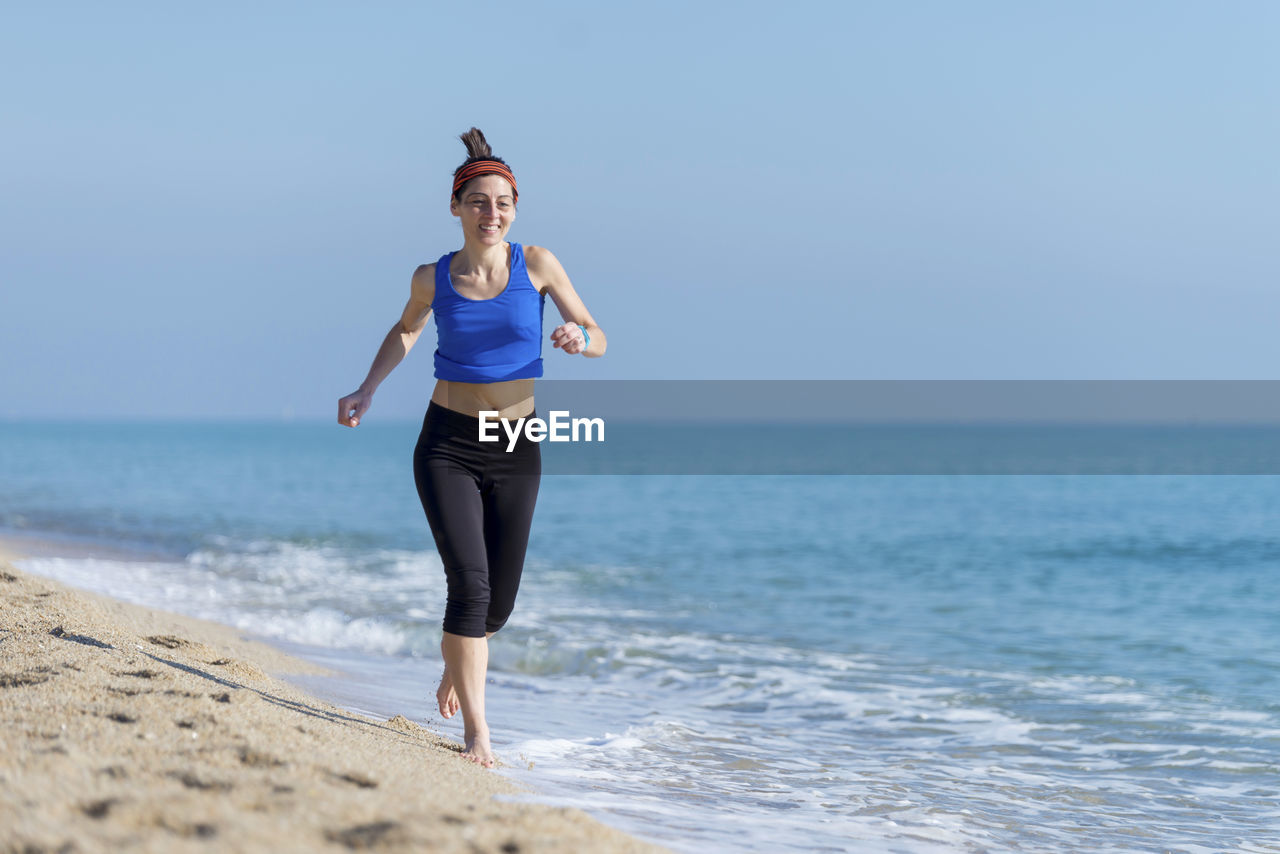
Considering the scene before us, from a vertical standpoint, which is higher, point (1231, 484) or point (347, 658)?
point (1231, 484)

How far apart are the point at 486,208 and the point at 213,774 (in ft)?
6.39

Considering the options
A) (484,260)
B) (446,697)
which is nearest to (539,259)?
(484,260)

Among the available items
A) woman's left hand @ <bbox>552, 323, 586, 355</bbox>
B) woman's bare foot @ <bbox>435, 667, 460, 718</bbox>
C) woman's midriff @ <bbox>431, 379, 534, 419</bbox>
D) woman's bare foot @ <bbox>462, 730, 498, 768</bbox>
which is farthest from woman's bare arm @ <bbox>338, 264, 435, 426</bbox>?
woman's bare foot @ <bbox>462, 730, 498, 768</bbox>

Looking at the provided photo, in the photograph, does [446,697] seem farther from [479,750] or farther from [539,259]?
[539,259]

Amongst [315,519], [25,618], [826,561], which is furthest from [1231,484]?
[25,618]

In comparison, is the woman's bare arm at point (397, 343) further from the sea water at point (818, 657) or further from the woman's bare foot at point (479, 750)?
the sea water at point (818, 657)

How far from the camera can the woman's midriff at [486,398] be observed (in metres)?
3.71

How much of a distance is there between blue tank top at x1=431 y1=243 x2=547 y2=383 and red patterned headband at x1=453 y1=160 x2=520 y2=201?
0.26 m

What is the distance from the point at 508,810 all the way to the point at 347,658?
520 centimetres

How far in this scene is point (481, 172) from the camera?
3.72 metres

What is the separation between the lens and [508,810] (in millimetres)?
2824

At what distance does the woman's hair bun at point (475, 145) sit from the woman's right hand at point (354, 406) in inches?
35.4

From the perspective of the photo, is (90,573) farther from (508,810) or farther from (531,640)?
(508,810)

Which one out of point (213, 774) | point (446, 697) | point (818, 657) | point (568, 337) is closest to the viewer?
point (213, 774)
